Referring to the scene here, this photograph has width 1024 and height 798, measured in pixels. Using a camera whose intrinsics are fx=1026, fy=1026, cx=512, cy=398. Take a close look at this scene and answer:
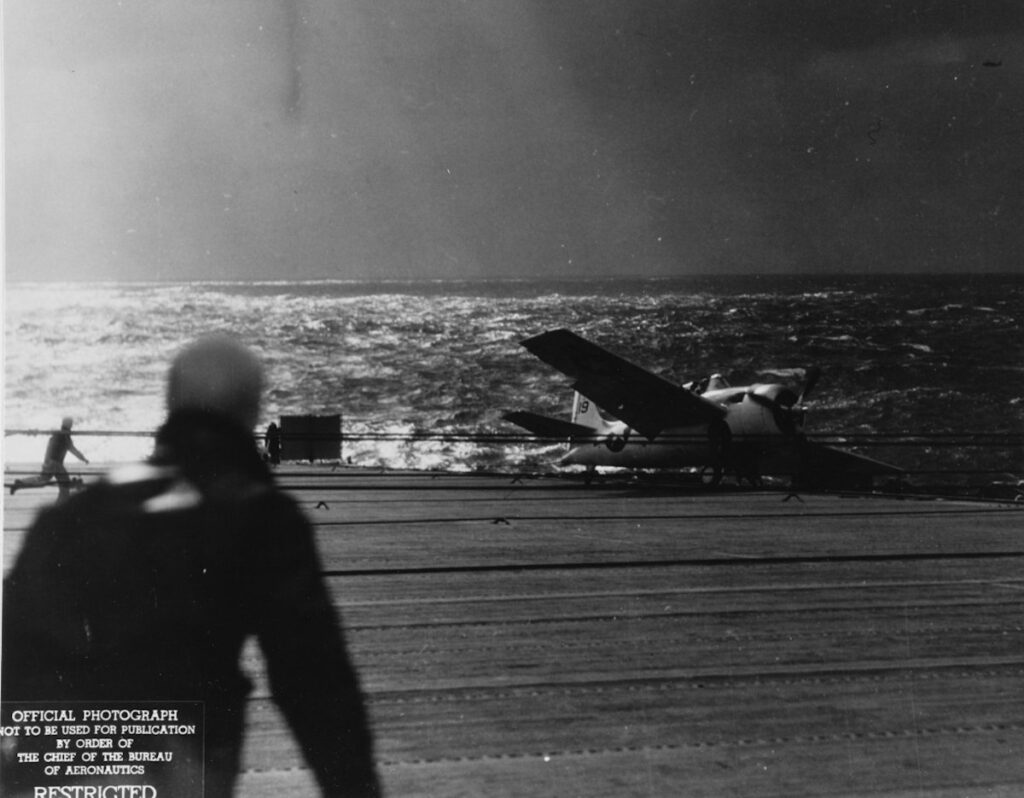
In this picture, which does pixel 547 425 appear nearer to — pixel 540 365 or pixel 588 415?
pixel 588 415

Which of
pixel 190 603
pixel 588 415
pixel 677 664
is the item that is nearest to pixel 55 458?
pixel 190 603

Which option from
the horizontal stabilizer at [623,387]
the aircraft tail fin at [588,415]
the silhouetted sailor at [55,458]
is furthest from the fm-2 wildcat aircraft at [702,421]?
the silhouetted sailor at [55,458]

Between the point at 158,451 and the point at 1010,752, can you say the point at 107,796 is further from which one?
the point at 1010,752

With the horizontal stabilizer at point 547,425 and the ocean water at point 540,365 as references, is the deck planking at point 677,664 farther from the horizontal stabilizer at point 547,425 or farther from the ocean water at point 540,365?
the horizontal stabilizer at point 547,425

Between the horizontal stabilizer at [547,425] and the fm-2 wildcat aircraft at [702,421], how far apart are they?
1508 mm

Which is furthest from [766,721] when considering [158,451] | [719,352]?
[719,352]

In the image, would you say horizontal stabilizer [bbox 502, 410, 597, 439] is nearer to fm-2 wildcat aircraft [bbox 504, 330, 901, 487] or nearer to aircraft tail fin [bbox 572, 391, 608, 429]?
aircraft tail fin [bbox 572, 391, 608, 429]

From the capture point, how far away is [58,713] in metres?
3.91

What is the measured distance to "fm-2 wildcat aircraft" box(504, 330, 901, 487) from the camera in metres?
15.4

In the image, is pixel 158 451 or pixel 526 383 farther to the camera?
pixel 526 383

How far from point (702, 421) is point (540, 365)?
2316cm

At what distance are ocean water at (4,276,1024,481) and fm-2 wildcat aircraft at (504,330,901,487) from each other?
1410mm

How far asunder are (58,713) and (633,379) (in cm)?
1394

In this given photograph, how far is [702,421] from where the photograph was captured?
16.5 metres
